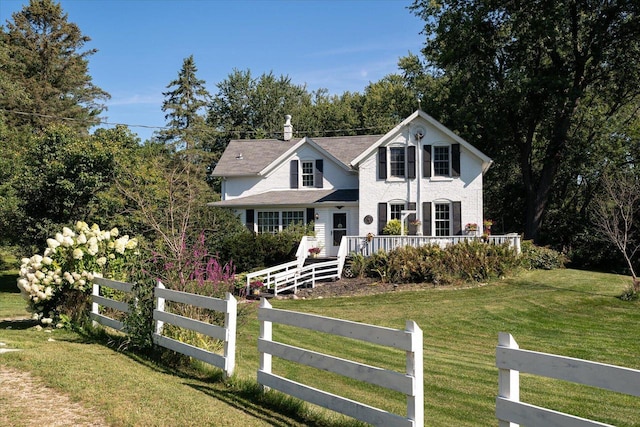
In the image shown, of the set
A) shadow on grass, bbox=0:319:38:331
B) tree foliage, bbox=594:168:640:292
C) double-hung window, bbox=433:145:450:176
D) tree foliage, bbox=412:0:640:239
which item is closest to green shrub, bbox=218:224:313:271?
double-hung window, bbox=433:145:450:176

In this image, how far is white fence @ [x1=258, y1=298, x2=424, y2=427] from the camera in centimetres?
484

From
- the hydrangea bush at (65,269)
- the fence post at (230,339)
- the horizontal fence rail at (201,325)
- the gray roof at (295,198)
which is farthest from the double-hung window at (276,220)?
the fence post at (230,339)

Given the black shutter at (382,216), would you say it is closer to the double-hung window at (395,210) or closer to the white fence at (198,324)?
the double-hung window at (395,210)

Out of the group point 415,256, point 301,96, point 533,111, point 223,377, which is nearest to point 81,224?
point 223,377

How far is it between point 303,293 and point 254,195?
1100cm

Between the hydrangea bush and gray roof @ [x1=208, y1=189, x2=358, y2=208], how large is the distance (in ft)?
53.9

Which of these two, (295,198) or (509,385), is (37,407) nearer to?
(509,385)

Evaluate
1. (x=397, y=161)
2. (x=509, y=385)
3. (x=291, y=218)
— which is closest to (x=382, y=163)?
(x=397, y=161)

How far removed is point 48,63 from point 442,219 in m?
32.3

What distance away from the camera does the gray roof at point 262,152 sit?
31625 mm

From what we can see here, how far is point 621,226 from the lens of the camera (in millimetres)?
25953

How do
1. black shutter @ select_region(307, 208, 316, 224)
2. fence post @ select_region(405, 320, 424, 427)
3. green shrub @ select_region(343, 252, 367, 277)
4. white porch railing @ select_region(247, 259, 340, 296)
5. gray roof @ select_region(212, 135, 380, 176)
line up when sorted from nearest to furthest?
1. fence post @ select_region(405, 320, 424, 427)
2. white porch railing @ select_region(247, 259, 340, 296)
3. green shrub @ select_region(343, 252, 367, 277)
4. black shutter @ select_region(307, 208, 316, 224)
5. gray roof @ select_region(212, 135, 380, 176)

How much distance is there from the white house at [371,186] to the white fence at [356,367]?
20.1 m

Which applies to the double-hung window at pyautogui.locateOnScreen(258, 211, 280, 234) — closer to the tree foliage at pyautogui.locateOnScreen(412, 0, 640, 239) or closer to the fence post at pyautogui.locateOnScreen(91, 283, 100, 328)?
the tree foliage at pyautogui.locateOnScreen(412, 0, 640, 239)
